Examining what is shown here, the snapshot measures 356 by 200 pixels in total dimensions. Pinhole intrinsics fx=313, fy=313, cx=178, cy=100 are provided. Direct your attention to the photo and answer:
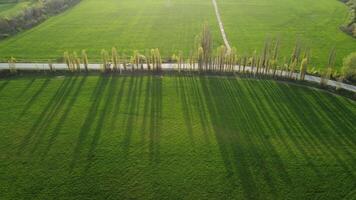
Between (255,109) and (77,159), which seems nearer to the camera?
(77,159)

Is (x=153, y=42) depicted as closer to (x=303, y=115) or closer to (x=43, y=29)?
(x=43, y=29)

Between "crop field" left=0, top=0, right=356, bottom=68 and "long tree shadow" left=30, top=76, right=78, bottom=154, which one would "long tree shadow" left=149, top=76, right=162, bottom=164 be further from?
"crop field" left=0, top=0, right=356, bottom=68

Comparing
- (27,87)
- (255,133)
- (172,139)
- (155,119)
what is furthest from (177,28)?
(172,139)

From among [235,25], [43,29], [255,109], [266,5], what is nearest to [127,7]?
[43,29]

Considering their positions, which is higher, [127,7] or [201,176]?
[127,7]

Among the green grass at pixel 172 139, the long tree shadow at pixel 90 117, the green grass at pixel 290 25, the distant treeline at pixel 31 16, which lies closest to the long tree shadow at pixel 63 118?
the green grass at pixel 172 139

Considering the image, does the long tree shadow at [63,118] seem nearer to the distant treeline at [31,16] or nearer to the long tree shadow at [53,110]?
the long tree shadow at [53,110]

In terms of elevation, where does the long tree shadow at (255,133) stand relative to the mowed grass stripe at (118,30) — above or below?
below
